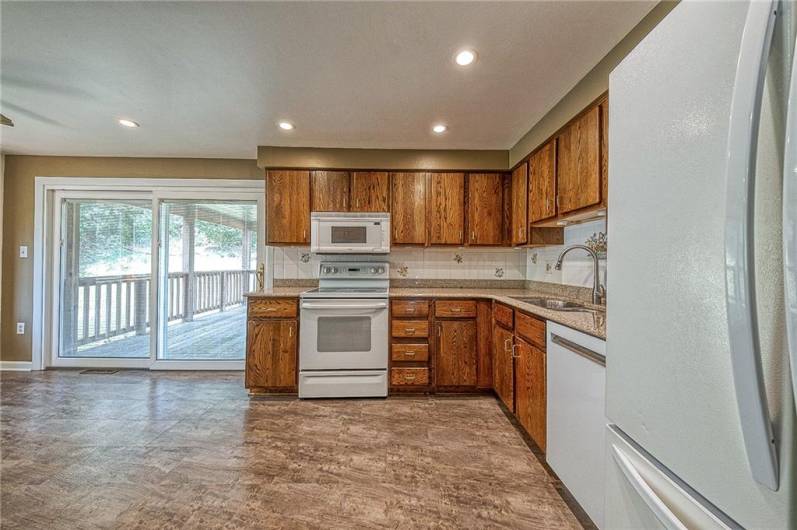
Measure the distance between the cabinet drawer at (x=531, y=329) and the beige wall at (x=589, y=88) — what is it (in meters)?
1.32

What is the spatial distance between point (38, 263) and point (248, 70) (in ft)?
11.6

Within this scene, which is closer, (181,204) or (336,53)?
(336,53)

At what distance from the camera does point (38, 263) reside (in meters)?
3.55

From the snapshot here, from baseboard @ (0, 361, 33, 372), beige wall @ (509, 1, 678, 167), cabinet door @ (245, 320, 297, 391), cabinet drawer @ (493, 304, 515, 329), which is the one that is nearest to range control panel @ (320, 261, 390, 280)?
cabinet door @ (245, 320, 297, 391)

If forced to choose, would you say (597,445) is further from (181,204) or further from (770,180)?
(181,204)

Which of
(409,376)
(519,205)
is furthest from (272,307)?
(519,205)

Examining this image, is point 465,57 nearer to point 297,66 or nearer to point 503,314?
point 297,66

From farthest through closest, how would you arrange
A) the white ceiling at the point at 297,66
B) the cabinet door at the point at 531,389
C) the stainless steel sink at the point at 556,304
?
1. the stainless steel sink at the point at 556,304
2. the cabinet door at the point at 531,389
3. the white ceiling at the point at 297,66

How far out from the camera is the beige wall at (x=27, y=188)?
139 inches

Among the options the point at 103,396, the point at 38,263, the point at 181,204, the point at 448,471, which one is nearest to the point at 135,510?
the point at 448,471

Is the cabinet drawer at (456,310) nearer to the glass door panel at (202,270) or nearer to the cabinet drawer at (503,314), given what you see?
the cabinet drawer at (503,314)

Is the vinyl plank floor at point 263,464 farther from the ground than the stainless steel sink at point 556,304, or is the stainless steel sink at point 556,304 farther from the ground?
the stainless steel sink at point 556,304

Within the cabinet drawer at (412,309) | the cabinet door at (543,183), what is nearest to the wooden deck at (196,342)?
the cabinet drawer at (412,309)

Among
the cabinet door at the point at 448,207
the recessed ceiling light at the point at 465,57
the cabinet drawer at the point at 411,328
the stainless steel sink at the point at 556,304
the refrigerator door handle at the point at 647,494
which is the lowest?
the cabinet drawer at the point at 411,328
